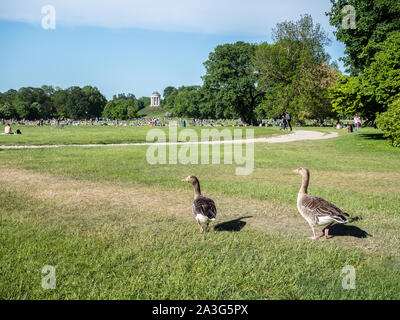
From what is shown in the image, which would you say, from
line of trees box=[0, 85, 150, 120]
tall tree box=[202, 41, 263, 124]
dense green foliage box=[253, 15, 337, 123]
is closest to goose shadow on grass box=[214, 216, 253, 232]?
dense green foliage box=[253, 15, 337, 123]

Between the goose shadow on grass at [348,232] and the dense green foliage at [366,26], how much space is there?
1974 centimetres

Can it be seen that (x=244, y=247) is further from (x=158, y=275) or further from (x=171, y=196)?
(x=171, y=196)

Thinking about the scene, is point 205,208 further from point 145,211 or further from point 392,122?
point 392,122

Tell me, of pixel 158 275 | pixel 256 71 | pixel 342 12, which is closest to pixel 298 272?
pixel 158 275

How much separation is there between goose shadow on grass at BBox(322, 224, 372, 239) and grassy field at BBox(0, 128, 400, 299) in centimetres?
2

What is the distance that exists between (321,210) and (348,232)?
119 cm

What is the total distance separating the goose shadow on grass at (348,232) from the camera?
5.56 m

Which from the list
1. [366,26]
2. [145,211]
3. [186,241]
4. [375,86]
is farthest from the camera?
[366,26]

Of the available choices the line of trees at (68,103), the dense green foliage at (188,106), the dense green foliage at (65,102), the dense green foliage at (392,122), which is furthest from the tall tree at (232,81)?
the dense green foliage at (65,102)

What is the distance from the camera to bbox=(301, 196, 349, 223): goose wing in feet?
15.7

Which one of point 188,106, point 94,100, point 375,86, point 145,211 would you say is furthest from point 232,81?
point 94,100

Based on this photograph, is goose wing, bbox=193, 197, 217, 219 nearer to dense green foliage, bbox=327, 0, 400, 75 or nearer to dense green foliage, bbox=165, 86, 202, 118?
dense green foliage, bbox=327, 0, 400, 75

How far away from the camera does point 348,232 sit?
5.72 m
